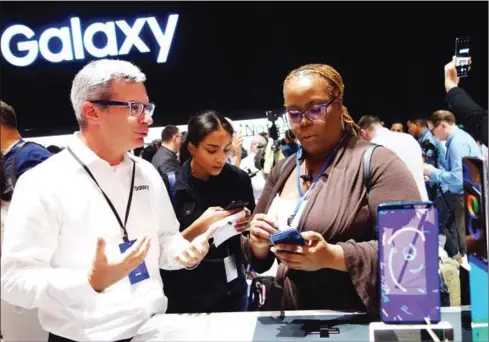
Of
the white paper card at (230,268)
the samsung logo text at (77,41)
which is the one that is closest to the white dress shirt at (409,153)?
the white paper card at (230,268)

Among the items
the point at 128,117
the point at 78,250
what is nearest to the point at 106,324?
the point at 78,250

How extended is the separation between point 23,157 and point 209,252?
108cm

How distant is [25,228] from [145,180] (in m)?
0.46

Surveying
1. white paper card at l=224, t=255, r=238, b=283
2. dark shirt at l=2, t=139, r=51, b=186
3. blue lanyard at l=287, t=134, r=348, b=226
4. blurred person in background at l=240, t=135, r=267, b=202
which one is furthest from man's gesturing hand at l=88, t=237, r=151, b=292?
blurred person in background at l=240, t=135, r=267, b=202

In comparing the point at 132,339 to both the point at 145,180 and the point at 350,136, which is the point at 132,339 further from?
the point at 350,136

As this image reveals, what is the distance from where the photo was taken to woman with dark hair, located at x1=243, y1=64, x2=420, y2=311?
1.42 metres

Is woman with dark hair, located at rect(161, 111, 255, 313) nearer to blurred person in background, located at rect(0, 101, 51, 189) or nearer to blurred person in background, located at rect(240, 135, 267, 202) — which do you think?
blurred person in background, located at rect(0, 101, 51, 189)

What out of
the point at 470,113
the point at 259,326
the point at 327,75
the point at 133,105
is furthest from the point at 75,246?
the point at 470,113

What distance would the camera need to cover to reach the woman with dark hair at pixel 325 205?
1.42 metres

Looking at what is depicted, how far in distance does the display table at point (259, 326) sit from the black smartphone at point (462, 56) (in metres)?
1.34

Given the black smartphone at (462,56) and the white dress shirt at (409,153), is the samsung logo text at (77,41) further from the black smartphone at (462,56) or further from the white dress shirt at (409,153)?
the black smartphone at (462,56)

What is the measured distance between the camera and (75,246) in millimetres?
1529

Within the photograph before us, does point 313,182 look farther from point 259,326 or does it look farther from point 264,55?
point 264,55

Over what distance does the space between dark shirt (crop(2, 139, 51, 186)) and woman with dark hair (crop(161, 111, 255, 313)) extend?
68 centimetres
